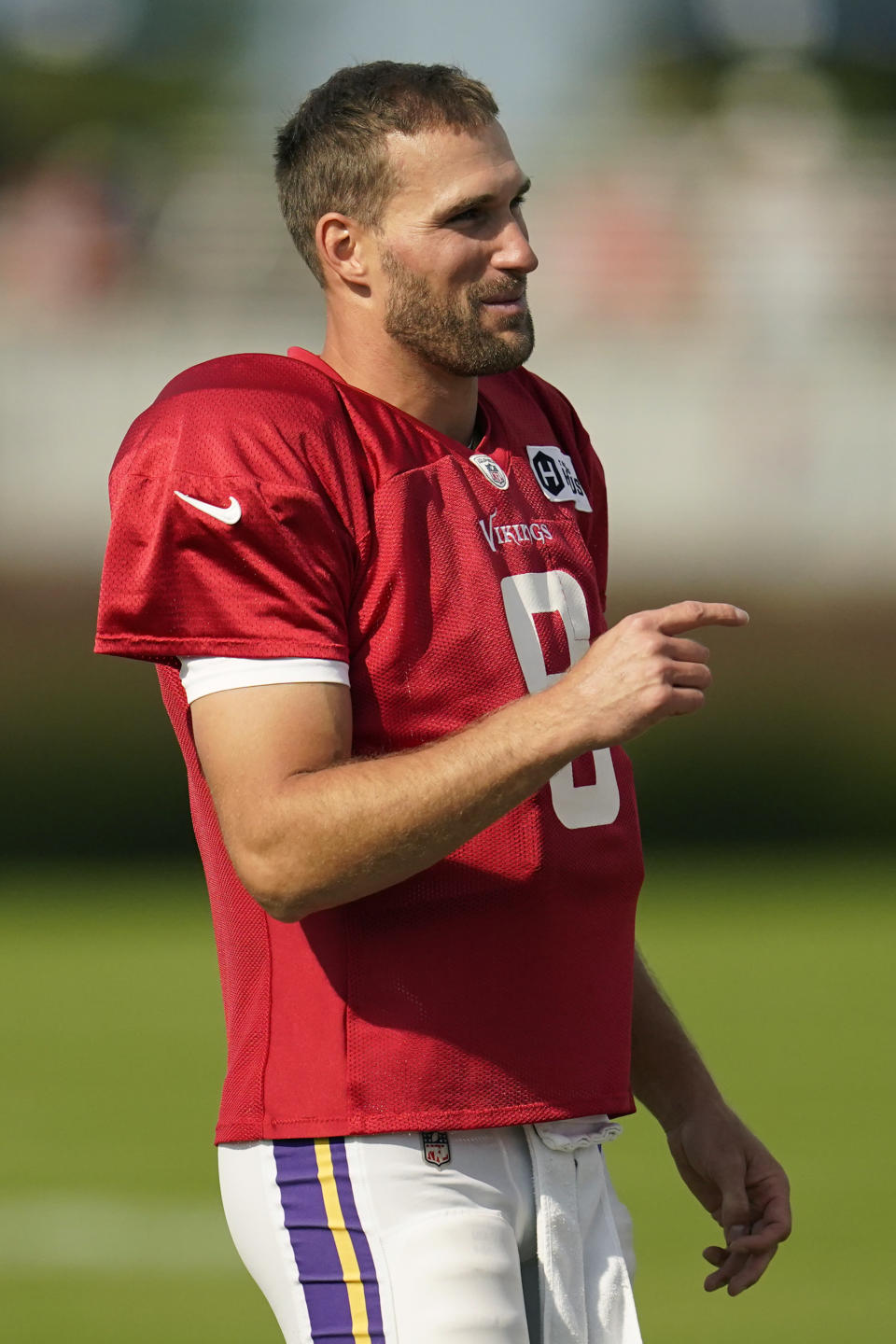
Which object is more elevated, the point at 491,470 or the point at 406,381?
the point at 406,381

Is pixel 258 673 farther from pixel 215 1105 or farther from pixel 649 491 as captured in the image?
pixel 649 491

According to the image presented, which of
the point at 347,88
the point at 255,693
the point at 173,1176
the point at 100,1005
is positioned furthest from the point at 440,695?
the point at 100,1005

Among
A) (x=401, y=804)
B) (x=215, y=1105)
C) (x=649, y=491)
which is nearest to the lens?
(x=401, y=804)

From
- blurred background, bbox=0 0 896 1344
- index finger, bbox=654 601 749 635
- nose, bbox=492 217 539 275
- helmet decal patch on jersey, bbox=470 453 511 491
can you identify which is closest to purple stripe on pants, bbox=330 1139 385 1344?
index finger, bbox=654 601 749 635

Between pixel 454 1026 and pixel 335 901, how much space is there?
0.68ft

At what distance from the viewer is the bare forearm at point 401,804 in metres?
1.74

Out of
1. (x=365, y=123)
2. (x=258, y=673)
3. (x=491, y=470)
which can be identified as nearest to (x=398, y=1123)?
(x=258, y=673)

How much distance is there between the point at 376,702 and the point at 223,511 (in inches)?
9.3

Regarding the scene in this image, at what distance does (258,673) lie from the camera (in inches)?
71.6

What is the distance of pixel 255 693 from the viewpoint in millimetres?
1813

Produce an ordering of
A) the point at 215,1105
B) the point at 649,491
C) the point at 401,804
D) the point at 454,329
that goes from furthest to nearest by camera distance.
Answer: the point at 649,491, the point at 215,1105, the point at 454,329, the point at 401,804

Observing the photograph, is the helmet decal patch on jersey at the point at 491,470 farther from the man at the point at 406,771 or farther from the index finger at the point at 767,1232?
the index finger at the point at 767,1232

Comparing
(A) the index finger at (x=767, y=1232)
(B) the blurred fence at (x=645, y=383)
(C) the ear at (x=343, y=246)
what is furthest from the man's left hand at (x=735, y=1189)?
(B) the blurred fence at (x=645, y=383)

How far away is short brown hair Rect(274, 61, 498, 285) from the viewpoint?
2.13m
